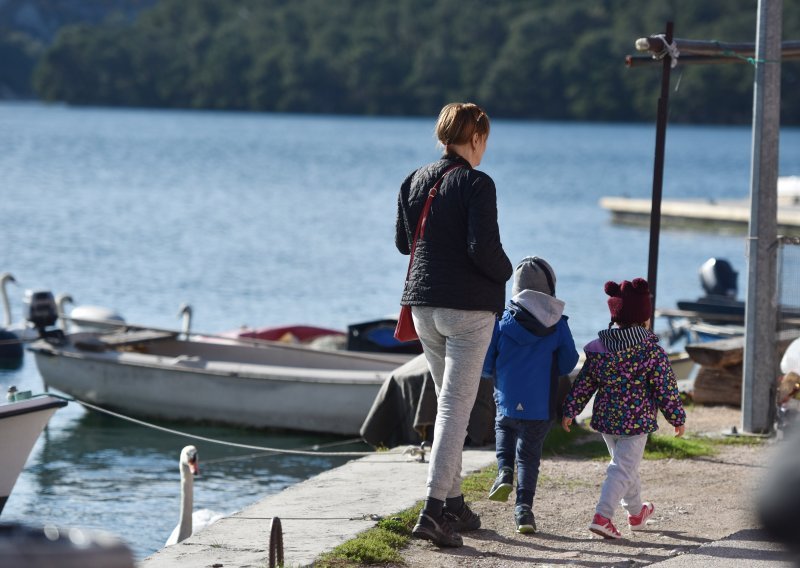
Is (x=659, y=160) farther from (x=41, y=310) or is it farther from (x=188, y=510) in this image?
(x=41, y=310)

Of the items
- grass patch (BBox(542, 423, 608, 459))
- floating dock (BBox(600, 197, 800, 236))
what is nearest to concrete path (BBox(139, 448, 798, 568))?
grass patch (BBox(542, 423, 608, 459))

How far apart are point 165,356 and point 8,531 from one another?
12442 mm

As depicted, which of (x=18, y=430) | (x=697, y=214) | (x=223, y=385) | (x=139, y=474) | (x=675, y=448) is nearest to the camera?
(x=675, y=448)

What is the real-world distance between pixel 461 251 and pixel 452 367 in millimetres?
507

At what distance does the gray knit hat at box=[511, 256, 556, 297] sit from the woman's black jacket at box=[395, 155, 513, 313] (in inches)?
21.3

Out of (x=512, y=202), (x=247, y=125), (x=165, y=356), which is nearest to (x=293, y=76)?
(x=247, y=125)

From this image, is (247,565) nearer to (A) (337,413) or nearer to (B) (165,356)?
(A) (337,413)

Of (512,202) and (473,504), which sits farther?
(512,202)

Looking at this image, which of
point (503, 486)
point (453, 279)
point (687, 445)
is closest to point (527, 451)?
point (503, 486)

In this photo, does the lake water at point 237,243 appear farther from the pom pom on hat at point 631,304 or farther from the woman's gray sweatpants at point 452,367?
the pom pom on hat at point 631,304

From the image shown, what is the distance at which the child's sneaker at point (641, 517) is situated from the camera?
243 inches

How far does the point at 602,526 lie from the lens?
600 cm

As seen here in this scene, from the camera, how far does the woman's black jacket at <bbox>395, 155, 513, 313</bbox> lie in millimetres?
5520

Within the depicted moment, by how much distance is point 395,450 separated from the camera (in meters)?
8.03
